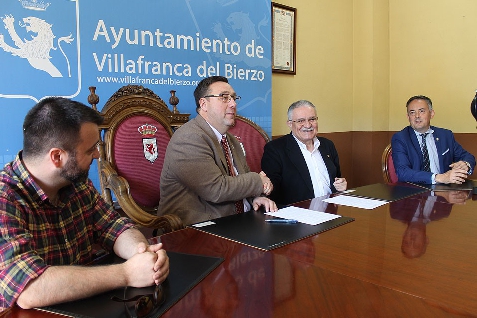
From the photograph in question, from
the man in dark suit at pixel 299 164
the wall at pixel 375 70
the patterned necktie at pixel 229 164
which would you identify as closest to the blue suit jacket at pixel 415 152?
the man in dark suit at pixel 299 164

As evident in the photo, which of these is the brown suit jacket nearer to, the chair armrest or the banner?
the chair armrest

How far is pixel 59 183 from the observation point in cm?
112

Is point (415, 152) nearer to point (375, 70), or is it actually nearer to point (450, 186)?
point (450, 186)

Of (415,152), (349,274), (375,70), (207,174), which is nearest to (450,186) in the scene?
(415,152)

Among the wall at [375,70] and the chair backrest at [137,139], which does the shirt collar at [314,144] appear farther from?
the wall at [375,70]

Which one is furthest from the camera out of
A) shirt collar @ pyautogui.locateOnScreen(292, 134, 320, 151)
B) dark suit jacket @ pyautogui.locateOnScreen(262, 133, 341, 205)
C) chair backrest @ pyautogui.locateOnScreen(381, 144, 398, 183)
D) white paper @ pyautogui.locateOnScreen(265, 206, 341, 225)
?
chair backrest @ pyautogui.locateOnScreen(381, 144, 398, 183)

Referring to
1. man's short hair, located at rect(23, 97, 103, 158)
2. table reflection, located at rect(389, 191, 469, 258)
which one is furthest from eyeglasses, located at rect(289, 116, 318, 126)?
man's short hair, located at rect(23, 97, 103, 158)

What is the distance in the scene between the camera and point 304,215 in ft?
5.63

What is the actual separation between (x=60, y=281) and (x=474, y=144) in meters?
4.12

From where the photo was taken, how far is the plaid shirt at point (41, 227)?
3.00ft

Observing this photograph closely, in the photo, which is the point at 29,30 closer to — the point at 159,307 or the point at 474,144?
the point at 159,307

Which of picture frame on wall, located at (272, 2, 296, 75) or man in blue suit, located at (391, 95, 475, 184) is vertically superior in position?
picture frame on wall, located at (272, 2, 296, 75)

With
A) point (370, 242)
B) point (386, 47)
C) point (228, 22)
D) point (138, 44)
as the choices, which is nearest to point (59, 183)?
point (370, 242)

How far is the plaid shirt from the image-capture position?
91cm
